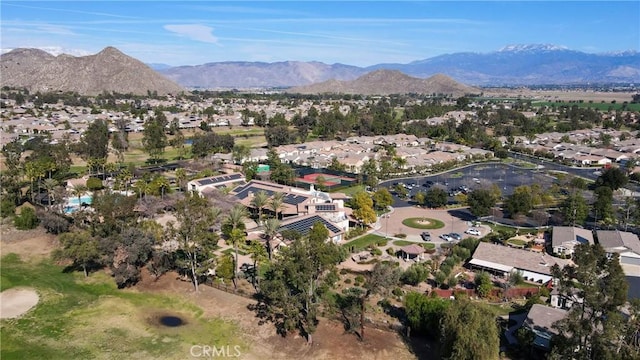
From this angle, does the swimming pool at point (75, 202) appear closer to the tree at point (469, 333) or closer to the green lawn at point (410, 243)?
the green lawn at point (410, 243)

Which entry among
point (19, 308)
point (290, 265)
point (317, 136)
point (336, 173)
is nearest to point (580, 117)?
point (317, 136)

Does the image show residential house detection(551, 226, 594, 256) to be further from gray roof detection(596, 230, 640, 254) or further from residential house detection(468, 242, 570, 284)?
residential house detection(468, 242, 570, 284)

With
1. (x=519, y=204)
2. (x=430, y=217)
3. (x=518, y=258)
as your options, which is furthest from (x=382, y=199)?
(x=518, y=258)

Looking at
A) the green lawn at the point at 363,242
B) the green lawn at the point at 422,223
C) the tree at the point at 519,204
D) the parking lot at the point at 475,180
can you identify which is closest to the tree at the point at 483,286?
the green lawn at the point at 363,242

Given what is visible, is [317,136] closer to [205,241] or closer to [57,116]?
[57,116]

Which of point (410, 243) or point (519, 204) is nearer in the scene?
point (410, 243)

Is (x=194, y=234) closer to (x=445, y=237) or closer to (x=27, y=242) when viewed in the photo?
(x=27, y=242)

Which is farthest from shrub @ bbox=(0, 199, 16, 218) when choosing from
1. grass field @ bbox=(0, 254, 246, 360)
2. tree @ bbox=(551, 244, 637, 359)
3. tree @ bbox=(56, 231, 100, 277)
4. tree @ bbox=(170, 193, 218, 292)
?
tree @ bbox=(551, 244, 637, 359)
